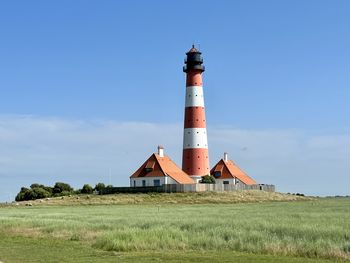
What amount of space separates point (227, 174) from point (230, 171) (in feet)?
3.26

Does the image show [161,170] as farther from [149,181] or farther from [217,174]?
[217,174]

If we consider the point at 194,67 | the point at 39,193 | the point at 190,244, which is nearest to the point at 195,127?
the point at 194,67

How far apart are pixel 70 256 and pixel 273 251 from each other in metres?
7.41

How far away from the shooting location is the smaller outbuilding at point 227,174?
102938 mm

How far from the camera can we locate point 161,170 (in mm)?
93125

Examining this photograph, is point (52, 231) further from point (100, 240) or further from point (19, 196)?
point (19, 196)

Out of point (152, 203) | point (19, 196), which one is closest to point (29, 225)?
point (152, 203)

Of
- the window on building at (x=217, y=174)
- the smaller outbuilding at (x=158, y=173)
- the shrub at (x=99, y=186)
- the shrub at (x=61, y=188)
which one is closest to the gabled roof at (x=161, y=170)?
the smaller outbuilding at (x=158, y=173)

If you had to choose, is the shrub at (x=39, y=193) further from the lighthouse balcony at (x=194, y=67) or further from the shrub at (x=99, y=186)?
the lighthouse balcony at (x=194, y=67)

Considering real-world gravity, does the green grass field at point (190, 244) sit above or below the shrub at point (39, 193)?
below

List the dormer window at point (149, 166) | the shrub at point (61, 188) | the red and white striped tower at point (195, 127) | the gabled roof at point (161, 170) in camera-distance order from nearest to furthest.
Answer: the red and white striped tower at point (195, 127), the gabled roof at point (161, 170), the dormer window at point (149, 166), the shrub at point (61, 188)

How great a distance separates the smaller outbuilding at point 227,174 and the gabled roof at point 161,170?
997cm

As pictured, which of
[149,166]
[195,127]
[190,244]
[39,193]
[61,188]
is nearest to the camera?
[190,244]

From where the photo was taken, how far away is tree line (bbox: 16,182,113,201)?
9681cm
